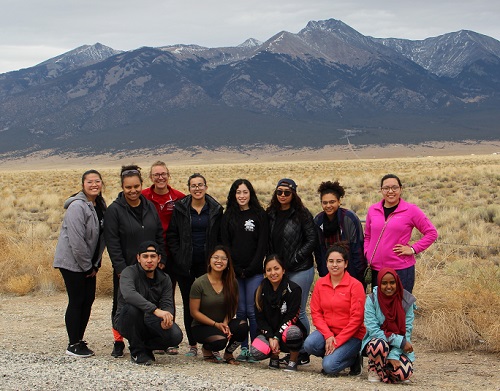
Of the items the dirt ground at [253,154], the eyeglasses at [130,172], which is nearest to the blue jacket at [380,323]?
the eyeglasses at [130,172]

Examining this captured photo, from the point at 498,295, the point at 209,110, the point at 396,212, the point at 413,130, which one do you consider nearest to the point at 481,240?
the point at 498,295

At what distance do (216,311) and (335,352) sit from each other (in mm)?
1279

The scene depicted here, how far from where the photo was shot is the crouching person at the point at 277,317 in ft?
21.9

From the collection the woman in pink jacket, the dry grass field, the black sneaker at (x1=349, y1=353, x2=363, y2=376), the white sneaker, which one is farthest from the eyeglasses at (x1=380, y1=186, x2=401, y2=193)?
the dry grass field

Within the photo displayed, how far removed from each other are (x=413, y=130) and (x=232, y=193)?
138m

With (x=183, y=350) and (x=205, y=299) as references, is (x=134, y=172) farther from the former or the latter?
(x=183, y=350)

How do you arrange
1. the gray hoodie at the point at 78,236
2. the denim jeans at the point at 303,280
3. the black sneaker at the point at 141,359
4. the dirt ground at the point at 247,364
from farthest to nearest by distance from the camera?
1. the denim jeans at the point at 303,280
2. the gray hoodie at the point at 78,236
3. the black sneaker at the point at 141,359
4. the dirt ground at the point at 247,364

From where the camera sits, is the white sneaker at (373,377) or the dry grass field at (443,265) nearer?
the white sneaker at (373,377)

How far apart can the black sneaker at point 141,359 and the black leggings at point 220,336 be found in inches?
24.2

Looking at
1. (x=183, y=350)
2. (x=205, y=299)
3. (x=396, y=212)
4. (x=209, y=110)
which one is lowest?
(x=183, y=350)

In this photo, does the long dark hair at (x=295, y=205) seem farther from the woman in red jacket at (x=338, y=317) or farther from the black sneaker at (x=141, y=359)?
the black sneaker at (x=141, y=359)

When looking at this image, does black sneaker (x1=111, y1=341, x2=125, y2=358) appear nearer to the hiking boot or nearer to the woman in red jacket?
the hiking boot

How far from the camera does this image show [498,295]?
328 inches

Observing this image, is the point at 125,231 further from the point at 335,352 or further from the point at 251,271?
the point at 335,352
